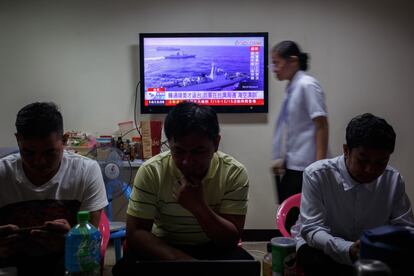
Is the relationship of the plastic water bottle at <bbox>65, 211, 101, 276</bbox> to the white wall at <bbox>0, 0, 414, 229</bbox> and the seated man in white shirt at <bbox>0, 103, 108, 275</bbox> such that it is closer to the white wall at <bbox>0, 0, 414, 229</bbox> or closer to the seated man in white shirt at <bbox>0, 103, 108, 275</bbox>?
the seated man in white shirt at <bbox>0, 103, 108, 275</bbox>

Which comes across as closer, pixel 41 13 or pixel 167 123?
pixel 167 123

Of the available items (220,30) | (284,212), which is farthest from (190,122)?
(220,30)

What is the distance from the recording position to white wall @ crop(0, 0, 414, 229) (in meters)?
3.50

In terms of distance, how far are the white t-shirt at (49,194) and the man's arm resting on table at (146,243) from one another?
191 mm

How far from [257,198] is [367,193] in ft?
7.13

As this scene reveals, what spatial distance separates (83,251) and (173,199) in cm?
43

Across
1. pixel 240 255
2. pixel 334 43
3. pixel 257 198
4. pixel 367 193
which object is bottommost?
pixel 257 198

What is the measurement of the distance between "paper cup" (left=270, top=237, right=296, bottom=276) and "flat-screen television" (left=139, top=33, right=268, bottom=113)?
245 cm

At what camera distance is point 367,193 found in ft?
5.01

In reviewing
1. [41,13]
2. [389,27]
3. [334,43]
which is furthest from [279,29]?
[41,13]

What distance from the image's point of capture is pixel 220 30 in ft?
11.6

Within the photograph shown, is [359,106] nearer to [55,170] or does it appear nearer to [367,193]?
[367,193]

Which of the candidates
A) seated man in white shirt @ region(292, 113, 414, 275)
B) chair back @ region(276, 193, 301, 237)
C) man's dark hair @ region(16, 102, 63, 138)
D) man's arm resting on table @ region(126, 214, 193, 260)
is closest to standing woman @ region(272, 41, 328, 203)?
chair back @ region(276, 193, 301, 237)

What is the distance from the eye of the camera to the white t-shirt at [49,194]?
57.8 inches
